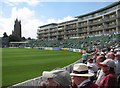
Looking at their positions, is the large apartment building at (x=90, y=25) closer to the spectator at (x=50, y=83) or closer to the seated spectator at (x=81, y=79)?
the seated spectator at (x=81, y=79)

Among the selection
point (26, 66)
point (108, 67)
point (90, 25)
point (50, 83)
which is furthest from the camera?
point (90, 25)

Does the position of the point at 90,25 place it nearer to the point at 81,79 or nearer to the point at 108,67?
the point at 108,67

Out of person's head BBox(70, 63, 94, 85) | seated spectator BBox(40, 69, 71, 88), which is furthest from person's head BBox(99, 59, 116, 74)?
seated spectator BBox(40, 69, 71, 88)

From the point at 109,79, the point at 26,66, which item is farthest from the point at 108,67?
the point at 26,66

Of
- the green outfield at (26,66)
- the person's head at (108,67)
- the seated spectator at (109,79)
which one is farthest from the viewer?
the green outfield at (26,66)

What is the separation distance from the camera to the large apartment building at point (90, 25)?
7591 cm

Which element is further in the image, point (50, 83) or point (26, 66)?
point (26, 66)

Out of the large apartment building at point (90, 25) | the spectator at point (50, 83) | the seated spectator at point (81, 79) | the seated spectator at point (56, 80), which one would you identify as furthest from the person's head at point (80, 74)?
the large apartment building at point (90, 25)

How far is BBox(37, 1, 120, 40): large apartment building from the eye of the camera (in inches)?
2989

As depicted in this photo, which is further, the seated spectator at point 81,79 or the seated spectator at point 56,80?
the seated spectator at point 81,79

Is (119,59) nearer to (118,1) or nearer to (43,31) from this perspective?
(118,1)

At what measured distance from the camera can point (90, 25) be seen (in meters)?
95.1

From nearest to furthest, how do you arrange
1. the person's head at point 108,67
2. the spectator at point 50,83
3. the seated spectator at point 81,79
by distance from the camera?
the spectator at point 50,83, the seated spectator at point 81,79, the person's head at point 108,67

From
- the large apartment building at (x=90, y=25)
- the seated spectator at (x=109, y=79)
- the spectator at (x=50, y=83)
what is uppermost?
the large apartment building at (x=90, y=25)
